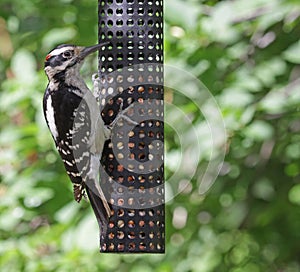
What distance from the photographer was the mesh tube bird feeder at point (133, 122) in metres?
4.46

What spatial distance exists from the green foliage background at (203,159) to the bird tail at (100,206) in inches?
37.8

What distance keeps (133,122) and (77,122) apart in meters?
0.25

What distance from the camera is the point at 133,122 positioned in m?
4.48

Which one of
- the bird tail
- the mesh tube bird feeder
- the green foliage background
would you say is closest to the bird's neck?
the mesh tube bird feeder

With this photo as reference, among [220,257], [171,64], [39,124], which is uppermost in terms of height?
[171,64]

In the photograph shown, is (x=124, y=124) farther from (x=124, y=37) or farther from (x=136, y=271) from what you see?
(x=136, y=271)

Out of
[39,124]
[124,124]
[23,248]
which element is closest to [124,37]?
[124,124]

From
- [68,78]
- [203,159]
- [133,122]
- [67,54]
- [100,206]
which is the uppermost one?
[67,54]

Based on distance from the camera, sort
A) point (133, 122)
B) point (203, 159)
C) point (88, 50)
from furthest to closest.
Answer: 1. point (203, 159)
2. point (133, 122)
3. point (88, 50)

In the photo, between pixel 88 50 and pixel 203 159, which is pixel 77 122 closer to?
pixel 88 50

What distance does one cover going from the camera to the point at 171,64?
552 centimetres

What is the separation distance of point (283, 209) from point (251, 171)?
31 centimetres

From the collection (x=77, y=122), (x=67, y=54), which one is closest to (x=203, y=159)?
(x=77, y=122)

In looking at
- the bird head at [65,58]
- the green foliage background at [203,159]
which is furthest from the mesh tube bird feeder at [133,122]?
the green foliage background at [203,159]
